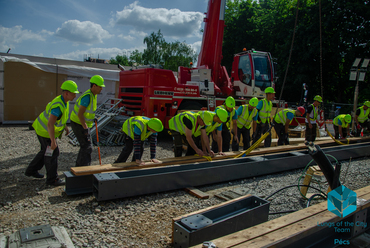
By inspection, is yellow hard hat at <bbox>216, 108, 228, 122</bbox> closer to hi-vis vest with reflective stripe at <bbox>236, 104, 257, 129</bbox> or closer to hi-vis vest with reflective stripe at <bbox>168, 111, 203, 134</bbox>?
hi-vis vest with reflective stripe at <bbox>168, 111, 203, 134</bbox>

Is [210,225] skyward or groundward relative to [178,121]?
groundward

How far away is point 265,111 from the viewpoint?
7668mm

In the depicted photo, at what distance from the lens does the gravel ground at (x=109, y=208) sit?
3.09 m

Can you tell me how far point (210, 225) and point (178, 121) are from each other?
3.02 meters

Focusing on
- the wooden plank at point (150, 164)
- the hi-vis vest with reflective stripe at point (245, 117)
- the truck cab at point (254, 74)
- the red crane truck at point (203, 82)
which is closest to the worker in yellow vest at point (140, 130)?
the wooden plank at point (150, 164)

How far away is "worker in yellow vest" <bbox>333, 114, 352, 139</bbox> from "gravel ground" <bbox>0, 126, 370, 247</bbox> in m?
4.23

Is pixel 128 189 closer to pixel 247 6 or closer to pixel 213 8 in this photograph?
pixel 213 8

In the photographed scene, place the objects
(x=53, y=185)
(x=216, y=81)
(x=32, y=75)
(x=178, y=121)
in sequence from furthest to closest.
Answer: (x=32, y=75), (x=216, y=81), (x=178, y=121), (x=53, y=185)

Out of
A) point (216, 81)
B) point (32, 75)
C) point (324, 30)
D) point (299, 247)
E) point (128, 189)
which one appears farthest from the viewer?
point (324, 30)

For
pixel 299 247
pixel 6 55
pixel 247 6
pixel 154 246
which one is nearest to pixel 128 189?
pixel 154 246

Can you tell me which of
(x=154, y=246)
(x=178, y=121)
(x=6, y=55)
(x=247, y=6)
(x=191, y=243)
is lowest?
(x=154, y=246)

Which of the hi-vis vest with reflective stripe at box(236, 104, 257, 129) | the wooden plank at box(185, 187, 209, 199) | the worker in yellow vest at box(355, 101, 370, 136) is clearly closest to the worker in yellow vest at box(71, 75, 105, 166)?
the wooden plank at box(185, 187, 209, 199)

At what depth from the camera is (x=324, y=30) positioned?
19.5 meters

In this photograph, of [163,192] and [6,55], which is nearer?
[163,192]
